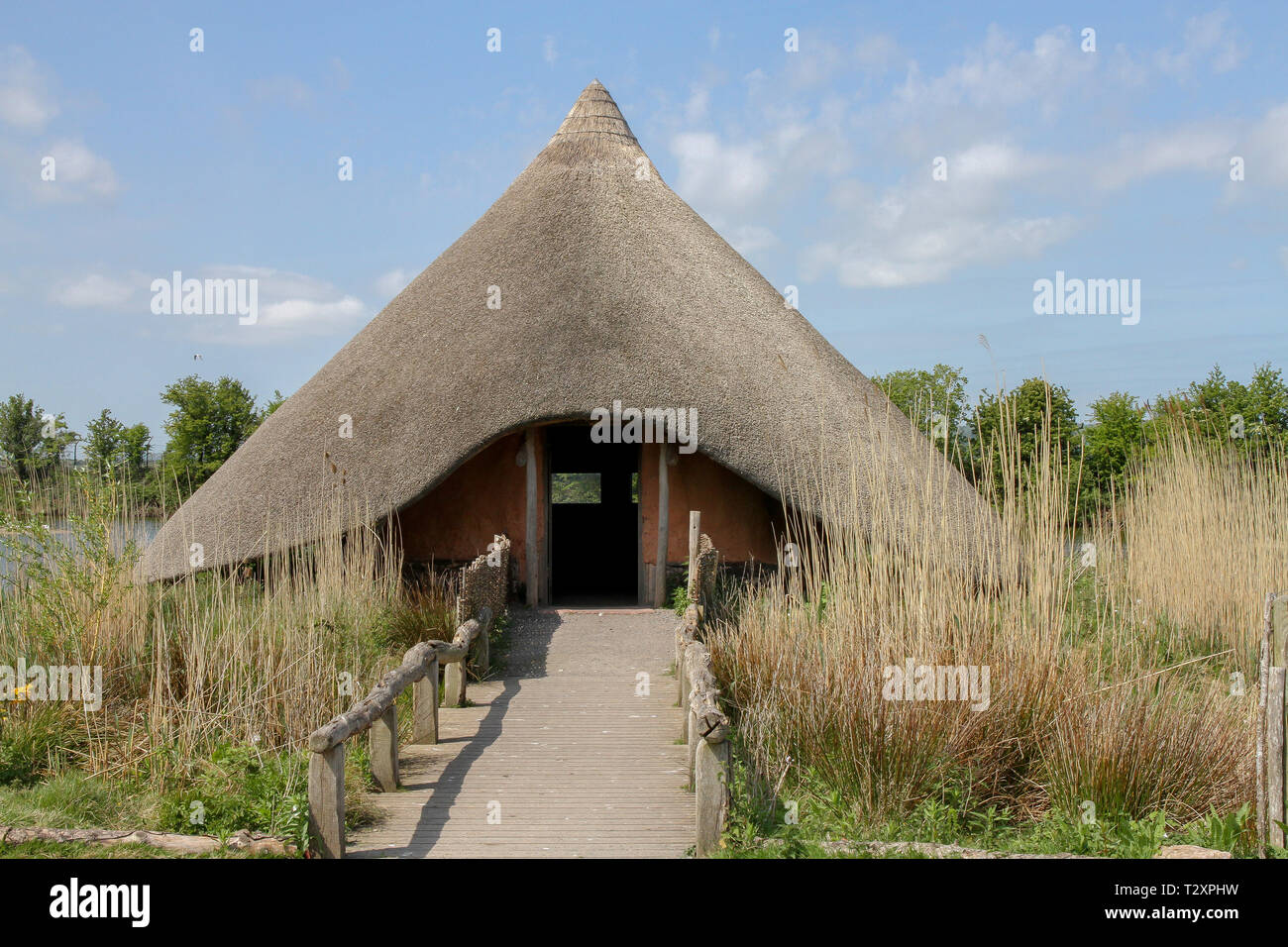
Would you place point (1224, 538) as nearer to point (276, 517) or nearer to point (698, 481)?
point (698, 481)

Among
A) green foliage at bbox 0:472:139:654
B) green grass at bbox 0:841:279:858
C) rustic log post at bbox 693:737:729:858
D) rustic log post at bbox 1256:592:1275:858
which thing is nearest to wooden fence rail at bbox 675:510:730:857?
rustic log post at bbox 693:737:729:858

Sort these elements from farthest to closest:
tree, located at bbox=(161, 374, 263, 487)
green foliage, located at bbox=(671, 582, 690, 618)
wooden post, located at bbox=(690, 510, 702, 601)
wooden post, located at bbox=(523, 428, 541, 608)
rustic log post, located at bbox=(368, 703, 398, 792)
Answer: tree, located at bbox=(161, 374, 263, 487), wooden post, located at bbox=(523, 428, 541, 608), green foliage, located at bbox=(671, 582, 690, 618), wooden post, located at bbox=(690, 510, 702, 601), rustic log post, located at bbox=(368, 703, 398, 792)

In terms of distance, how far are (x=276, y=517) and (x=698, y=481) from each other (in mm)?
4190

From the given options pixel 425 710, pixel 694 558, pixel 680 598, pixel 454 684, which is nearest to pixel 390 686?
pixel 425 710

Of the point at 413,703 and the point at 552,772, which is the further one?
the point at 413,703

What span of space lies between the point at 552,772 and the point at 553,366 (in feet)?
17.0

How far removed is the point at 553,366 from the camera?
31.5 feet

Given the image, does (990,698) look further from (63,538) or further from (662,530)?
(63,538)

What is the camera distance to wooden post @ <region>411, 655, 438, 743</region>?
18.5 feet

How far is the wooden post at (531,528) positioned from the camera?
9.81m

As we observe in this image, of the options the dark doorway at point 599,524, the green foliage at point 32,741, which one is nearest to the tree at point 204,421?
the dark doorway at point 599,524

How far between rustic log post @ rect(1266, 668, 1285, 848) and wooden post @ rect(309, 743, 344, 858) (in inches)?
149

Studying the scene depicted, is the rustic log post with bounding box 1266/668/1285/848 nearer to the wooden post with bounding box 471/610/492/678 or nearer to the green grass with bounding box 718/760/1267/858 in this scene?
the green grass with bounding box 718/760/1267/858
